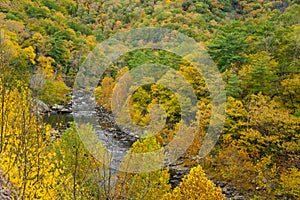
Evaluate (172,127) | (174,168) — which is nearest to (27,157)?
(174,168)

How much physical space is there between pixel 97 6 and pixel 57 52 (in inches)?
2012

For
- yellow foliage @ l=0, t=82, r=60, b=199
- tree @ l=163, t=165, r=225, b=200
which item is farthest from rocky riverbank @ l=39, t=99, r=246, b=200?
yellow foliage @ l=0, t=82, r=60, b=199

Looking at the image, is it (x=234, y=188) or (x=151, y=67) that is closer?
(x=234, y=188)

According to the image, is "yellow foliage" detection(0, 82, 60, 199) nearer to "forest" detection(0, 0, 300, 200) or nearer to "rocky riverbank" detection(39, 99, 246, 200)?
"forest" detection(0, 0, 300, 200)

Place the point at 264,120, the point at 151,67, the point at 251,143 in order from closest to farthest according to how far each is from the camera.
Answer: the point at 264,120, the point at 251,143, the point at 151,67

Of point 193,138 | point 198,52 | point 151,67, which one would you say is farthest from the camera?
point 151,67

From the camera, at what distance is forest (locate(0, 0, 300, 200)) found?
6637 millimetres

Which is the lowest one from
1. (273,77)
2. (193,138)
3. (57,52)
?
(57,52)

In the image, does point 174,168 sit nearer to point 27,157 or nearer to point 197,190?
point 197,190

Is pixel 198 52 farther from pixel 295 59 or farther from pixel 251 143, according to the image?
pixel 251 143

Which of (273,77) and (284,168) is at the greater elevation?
(273,77)

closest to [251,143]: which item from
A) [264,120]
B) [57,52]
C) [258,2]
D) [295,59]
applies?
[264,120]

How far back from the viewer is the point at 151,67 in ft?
110

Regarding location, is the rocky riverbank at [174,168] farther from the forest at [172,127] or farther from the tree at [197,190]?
the tree at [197,190]
